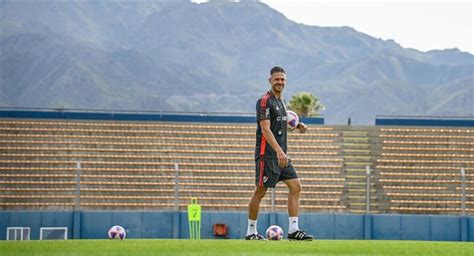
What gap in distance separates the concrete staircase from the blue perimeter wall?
15.3 ft

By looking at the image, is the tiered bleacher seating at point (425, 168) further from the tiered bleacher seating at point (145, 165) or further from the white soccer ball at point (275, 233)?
the white soccer ball at point (275, 233)

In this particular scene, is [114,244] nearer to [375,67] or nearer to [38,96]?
[38,96]

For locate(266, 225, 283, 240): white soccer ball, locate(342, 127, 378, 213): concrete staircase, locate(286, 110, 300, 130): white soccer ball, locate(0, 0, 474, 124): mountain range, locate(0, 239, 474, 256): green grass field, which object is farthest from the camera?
locate(0, 0, 474, 124): mountain range

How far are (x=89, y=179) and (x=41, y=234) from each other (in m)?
6.04

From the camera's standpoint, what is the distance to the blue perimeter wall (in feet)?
83.7

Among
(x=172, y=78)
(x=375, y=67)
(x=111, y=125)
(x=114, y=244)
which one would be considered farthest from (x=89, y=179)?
(x=375, y=67)

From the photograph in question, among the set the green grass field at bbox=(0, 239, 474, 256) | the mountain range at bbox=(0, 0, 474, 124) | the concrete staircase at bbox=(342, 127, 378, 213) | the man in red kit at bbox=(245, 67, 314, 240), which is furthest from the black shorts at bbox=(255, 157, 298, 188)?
the mountain range at bbox=(0, 0, 474, 124)

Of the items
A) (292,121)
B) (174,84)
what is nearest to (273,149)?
(292,121)

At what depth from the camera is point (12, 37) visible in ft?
621

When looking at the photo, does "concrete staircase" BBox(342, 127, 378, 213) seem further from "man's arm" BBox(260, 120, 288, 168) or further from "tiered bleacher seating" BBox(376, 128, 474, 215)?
"man's arm" BBox(260, 120, 288, 168)

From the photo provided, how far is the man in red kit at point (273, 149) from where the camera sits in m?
12.0

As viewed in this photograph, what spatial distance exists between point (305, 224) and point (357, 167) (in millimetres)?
8701

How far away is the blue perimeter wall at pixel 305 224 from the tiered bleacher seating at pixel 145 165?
7.86 ft

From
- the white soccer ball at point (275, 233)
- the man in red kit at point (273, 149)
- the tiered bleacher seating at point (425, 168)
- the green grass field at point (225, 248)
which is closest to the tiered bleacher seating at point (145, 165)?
the tiered bleacher seating at point (425, 168)
